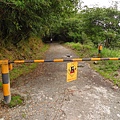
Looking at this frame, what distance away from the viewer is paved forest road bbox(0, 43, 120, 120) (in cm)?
235

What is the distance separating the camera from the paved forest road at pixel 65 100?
2350mm

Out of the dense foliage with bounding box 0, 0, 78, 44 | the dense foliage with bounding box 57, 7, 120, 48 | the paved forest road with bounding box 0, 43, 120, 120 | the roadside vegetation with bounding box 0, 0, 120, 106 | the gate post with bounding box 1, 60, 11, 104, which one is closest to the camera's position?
the paved forest road with bounding box 0, 43, 120, 120

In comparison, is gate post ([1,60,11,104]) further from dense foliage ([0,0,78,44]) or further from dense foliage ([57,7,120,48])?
dense foliage ([57,7,120,48])

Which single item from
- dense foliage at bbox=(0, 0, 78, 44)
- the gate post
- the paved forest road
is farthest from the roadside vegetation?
the gate post

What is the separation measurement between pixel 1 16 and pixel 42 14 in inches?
55.4

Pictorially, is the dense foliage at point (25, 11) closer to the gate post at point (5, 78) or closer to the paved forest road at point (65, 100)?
→ the gate post at point (5, 78)

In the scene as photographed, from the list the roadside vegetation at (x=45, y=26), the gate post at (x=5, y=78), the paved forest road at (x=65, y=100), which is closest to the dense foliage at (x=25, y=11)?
the roadside vegetation at (x=45, y=26)

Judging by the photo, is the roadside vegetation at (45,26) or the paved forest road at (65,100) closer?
the paved forest road at (65,100)

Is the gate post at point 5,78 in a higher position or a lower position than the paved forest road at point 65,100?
higher

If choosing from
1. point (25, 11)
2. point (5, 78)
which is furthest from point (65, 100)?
point (25, 11)

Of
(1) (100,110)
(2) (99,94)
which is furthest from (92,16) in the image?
(1) (100,110)

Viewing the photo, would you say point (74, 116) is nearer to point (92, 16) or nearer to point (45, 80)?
point (45, 80)

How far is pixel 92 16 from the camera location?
1007cm

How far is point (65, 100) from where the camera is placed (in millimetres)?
2863
